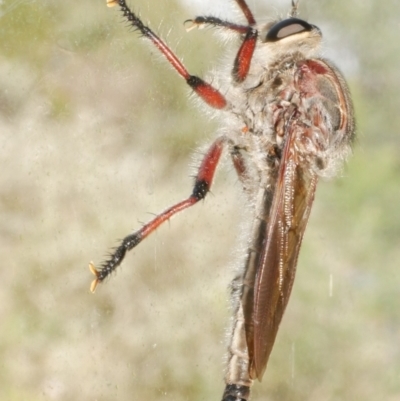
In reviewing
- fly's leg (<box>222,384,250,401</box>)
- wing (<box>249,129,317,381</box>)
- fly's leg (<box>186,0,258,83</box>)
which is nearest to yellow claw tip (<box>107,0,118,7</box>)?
fly's leg (<box>186,0,258,83</box>)

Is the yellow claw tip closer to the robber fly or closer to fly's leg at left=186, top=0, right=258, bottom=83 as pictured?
the robber fly

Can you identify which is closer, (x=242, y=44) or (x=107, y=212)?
(x=242, y=44)

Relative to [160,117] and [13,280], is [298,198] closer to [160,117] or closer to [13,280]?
[160,117]

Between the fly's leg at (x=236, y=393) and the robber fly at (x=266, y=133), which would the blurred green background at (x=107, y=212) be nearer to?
the robber fly at (x=266, y=133)

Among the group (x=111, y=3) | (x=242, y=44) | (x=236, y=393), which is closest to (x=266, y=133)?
(x=242, y=44)

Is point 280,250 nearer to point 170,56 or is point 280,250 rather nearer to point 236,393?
point 236,393

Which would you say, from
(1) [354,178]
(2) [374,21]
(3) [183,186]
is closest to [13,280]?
(3) [183,186]
